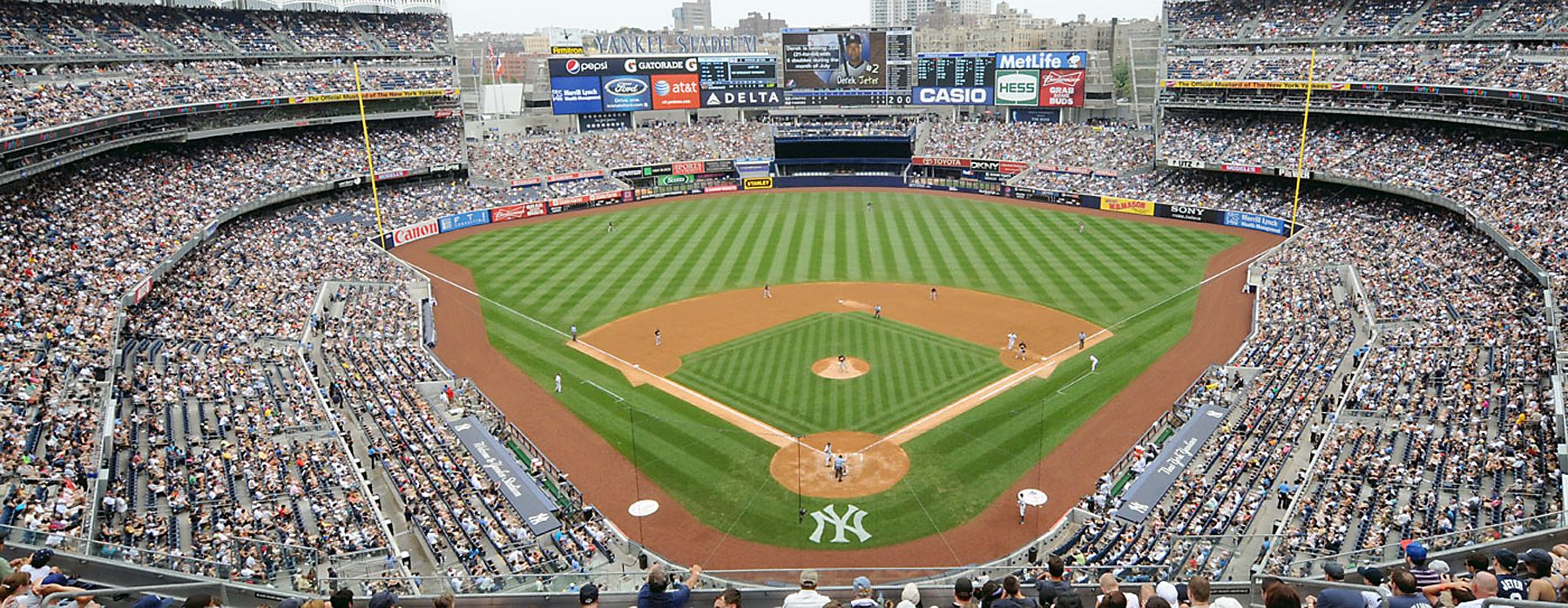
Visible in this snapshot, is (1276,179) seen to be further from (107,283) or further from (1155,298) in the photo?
(107,283)

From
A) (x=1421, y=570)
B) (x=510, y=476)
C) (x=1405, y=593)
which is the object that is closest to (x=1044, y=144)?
(x=510, y=476)

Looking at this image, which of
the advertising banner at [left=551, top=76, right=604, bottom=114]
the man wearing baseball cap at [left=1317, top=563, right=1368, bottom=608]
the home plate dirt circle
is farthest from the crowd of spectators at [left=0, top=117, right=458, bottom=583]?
the advertising banner at [left=551, top=76, right=604, bottom=114]

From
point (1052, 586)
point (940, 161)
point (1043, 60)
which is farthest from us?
point (940, 161)

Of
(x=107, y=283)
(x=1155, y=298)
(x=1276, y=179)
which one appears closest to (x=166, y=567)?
(x=107, y=283)

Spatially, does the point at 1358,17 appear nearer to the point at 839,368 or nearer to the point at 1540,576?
the point at 839,368

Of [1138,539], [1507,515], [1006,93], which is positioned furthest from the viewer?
[1006,93]

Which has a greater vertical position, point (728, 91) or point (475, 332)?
point (728, 91)
